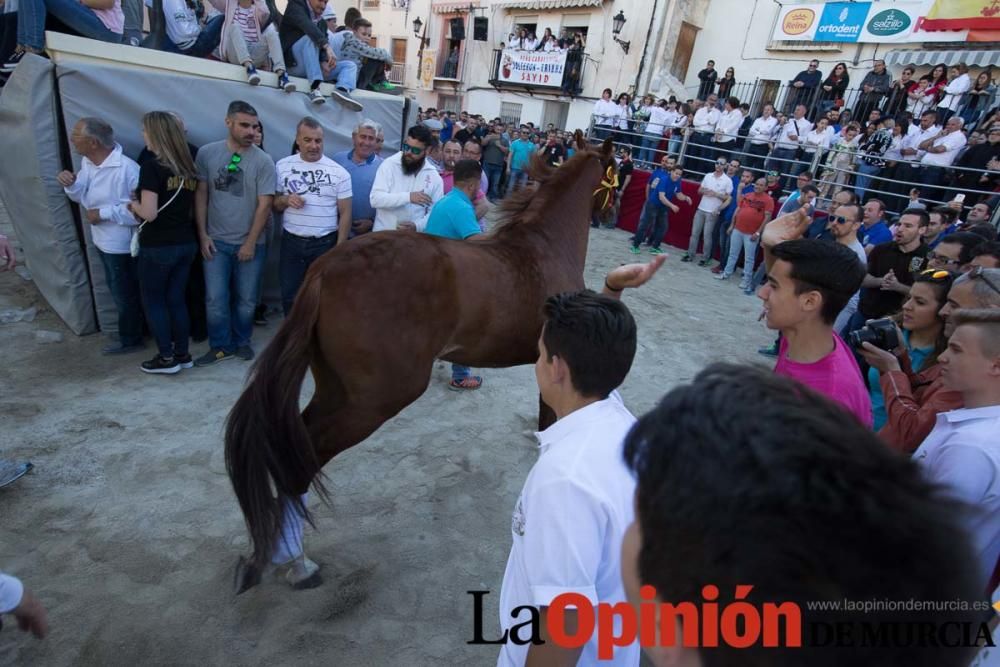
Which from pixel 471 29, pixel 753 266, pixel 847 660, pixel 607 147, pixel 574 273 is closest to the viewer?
pixel 847 660

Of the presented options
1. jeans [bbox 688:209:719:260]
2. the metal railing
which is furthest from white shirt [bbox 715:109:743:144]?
jeans [bbox 688:209:719:260]

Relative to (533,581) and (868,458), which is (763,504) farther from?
(533,581)

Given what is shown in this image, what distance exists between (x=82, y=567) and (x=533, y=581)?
240 centimetres

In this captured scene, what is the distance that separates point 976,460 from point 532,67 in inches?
882

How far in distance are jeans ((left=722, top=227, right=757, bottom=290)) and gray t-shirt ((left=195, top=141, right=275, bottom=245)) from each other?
7410mm

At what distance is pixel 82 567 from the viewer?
2.39 metres

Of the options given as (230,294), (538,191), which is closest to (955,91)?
(538,191)

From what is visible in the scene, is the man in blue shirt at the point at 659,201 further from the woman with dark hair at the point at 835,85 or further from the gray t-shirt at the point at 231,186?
the gray t-shirt at the point at 231,186

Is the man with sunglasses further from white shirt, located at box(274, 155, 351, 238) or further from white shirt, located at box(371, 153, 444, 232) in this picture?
white shirt, located at box(371, 153, 444, 232)

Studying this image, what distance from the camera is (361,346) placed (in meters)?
2.51

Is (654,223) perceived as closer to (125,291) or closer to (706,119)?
(706,119)

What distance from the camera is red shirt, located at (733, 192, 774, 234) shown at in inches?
341

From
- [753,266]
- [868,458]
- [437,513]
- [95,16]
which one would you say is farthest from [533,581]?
[753,266]

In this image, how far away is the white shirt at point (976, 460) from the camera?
1454 mm
